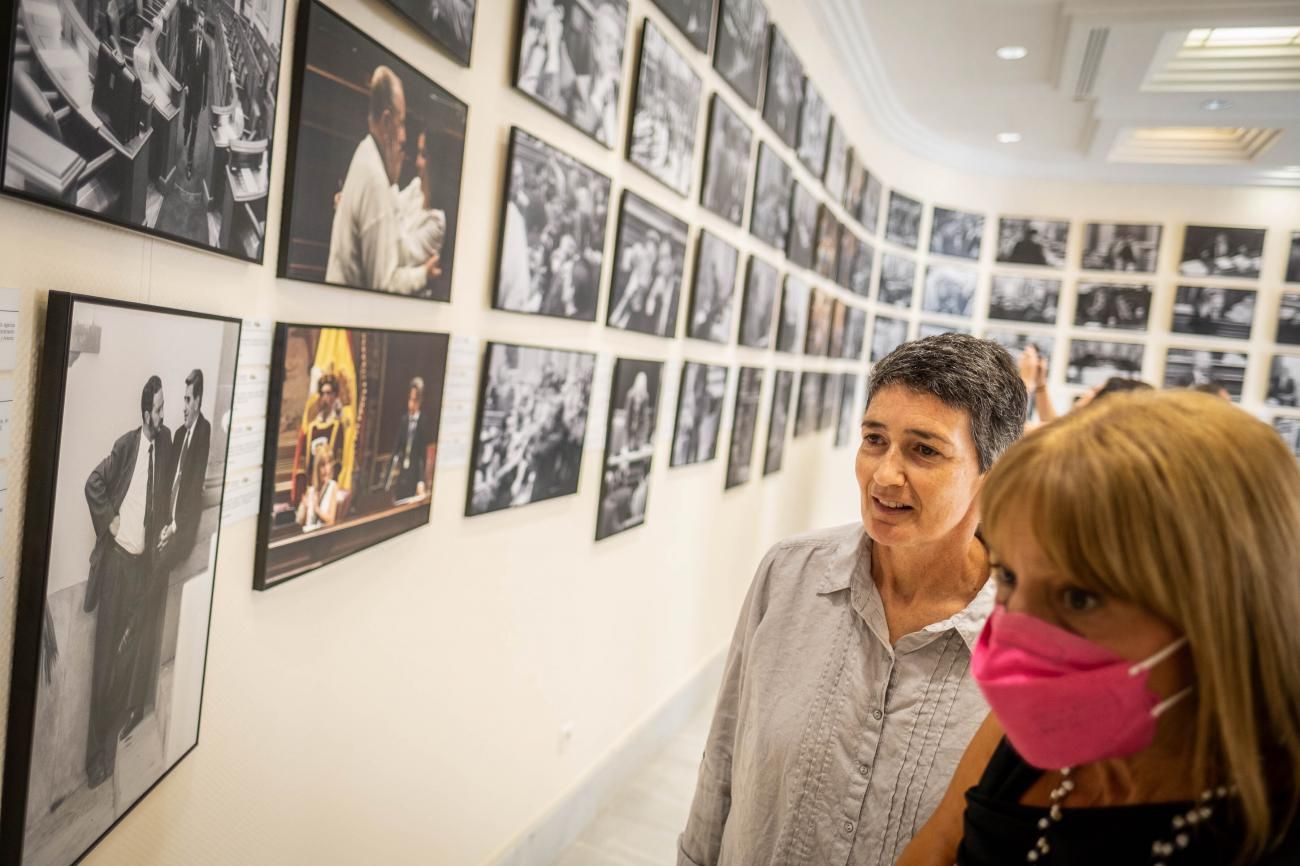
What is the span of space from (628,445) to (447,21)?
207cm

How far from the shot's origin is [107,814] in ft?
4.94

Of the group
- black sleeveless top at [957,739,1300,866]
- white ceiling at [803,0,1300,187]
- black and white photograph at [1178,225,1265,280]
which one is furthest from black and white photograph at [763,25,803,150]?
black and white photograph at [1178,225,1265,280]

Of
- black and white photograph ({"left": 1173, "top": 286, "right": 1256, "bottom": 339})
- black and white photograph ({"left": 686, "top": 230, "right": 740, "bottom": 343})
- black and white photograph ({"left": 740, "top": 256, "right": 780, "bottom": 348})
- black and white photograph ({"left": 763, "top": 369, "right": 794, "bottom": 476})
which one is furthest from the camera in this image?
black and white photograph ({"left": 1173, "top": 286, "right": 1256, "bottom": 339})

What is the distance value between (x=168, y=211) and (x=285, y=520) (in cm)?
75

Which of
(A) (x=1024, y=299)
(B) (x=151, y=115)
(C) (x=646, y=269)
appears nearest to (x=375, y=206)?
(B) (x=151, y=115)

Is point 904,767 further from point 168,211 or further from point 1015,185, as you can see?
point 1015,185

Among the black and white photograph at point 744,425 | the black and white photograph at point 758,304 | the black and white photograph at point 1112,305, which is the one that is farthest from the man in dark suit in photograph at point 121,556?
the black and white photograph at point 1112,305

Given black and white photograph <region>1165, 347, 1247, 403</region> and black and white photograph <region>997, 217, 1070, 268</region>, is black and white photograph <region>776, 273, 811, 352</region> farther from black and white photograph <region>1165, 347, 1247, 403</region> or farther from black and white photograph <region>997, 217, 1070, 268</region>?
black and white photograph <region>1165, 347, 1247, 403</region>

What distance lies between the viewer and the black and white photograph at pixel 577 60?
9.12ft

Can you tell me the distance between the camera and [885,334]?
10.3 m

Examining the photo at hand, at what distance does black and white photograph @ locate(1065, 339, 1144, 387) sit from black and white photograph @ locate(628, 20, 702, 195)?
7730 millimetres

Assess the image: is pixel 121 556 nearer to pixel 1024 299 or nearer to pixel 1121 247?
pixel 1024 299

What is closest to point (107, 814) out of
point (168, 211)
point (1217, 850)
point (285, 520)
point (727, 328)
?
point (285, 520)

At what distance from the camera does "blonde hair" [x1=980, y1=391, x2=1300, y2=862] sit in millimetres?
946
